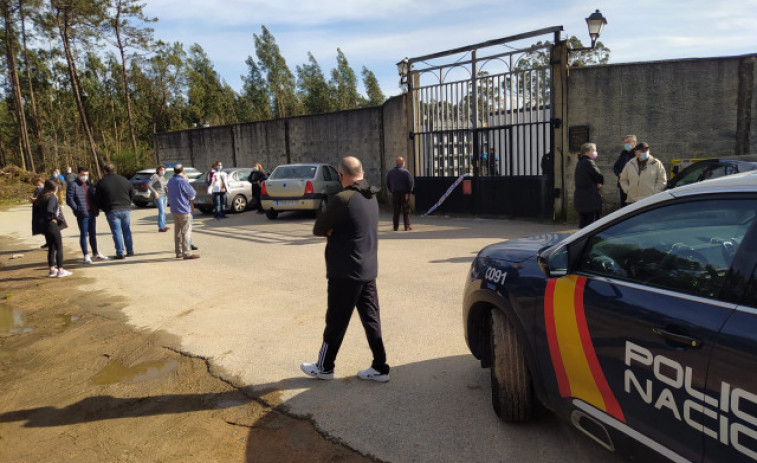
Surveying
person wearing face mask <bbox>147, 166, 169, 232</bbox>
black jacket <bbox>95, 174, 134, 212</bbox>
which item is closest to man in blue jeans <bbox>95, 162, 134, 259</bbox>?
black jacket <bbox>95, 174, 134, 212</bbox>

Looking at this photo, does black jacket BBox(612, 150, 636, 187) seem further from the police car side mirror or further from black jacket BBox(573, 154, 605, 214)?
the police car side mirror

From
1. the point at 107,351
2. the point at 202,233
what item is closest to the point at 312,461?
the point at 107,351

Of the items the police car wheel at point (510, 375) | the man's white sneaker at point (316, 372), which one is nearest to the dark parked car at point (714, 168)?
the police car wheel at point (510, 375)

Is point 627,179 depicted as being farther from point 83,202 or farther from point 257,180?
point 257,180

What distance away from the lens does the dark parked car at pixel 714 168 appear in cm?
810

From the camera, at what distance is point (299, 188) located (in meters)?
14.3

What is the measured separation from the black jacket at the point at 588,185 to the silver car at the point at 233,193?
1216 cm

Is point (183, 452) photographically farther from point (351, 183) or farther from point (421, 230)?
point (421, 230)

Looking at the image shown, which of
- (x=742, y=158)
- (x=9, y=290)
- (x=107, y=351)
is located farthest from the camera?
(x=742, y=158)

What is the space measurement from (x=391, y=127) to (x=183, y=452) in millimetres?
14507

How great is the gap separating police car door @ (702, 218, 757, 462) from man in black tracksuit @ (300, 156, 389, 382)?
2.35 meters

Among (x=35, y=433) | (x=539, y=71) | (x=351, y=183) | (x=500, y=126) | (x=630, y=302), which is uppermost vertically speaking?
(x=539, y=71)

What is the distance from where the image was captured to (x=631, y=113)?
11688 millimetres

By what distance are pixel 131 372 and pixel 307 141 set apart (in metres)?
16.9
